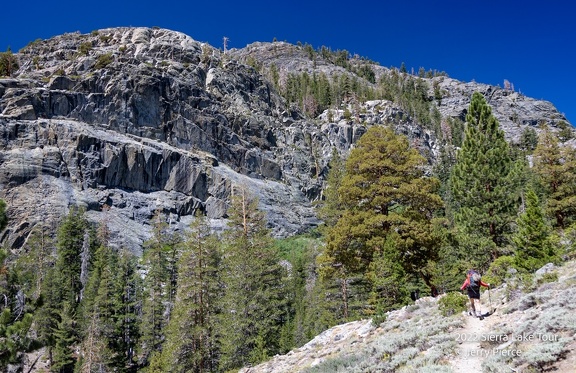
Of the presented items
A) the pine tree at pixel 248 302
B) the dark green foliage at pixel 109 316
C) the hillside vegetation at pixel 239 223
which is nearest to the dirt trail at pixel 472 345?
the hillside vegetation at pixel 239 223

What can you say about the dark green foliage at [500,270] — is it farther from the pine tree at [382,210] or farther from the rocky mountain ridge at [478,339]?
the pine tree at [382,210]

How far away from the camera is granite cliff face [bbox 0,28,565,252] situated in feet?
171

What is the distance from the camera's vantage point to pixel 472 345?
845cm

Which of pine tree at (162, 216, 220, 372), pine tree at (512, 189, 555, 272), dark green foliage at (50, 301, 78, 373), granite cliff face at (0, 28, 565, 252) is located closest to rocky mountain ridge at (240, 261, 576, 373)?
pine tree at (512, 189, 555, 272)

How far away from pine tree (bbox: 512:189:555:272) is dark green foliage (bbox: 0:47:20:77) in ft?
251

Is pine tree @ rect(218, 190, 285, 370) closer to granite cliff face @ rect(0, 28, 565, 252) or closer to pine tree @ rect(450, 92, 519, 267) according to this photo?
pine tree @ rect(450, 92, 519, 267)

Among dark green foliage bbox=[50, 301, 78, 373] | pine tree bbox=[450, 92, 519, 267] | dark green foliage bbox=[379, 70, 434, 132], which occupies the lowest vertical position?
dark green foliage bbox=[50, 301, 78, 373]

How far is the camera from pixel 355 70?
16950 cm

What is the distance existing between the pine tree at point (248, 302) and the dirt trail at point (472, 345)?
37.8ft

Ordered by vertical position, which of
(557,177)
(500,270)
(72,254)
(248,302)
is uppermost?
(557,177)

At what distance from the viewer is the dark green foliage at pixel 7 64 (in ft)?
209

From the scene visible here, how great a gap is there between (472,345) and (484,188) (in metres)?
15.8

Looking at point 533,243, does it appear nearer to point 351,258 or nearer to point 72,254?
point 351,258

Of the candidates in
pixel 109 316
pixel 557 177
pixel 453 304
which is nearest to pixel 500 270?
pixel 453 304
